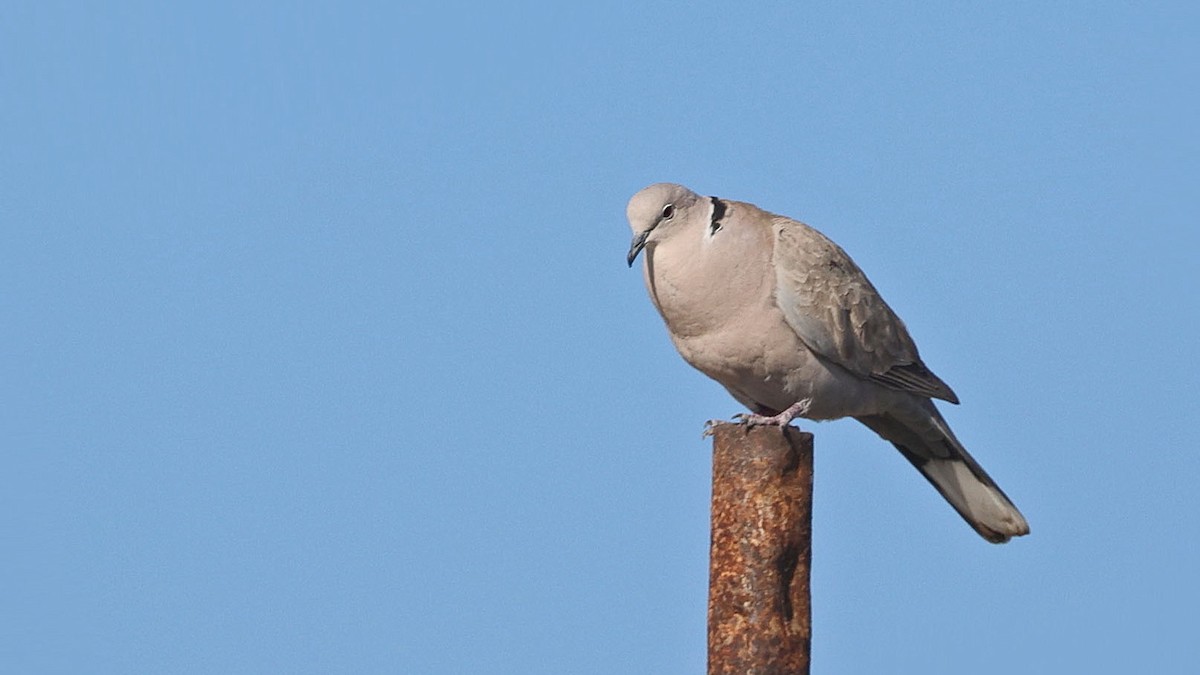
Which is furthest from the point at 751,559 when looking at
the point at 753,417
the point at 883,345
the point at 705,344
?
the point at 883,345

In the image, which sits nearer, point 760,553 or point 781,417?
point 760,553

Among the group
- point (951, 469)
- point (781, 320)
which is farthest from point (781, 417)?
point (951, 469)

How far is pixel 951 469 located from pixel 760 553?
286 centimetres

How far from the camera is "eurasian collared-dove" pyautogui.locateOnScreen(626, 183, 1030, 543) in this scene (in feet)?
27.2

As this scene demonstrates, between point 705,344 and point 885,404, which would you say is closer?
point 705,344

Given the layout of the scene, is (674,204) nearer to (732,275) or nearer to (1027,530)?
(732,275)

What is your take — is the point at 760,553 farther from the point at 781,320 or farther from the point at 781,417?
the point at 781,320

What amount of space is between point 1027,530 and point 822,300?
1.62m

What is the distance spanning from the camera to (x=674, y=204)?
8.31m

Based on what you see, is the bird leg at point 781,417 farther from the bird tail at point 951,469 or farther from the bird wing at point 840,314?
the bird tail at point 951,469

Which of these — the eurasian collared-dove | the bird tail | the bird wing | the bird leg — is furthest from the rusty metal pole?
the bird tail

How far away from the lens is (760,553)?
6.80 metres

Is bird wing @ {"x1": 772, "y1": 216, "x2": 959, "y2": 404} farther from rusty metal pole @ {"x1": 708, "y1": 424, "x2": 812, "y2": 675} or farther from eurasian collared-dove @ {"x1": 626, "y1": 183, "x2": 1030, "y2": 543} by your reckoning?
rusty metal pole @ {"x1": 708, "y1": 424, "x2": 812, "y2": 675}

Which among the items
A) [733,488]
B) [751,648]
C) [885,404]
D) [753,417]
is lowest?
[751,648]
